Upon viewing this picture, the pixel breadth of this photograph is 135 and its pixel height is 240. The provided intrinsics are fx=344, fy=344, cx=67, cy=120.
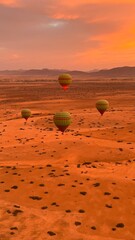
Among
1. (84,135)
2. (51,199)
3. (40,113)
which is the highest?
(40,113)

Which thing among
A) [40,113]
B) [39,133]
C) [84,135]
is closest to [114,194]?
Answer: [84,135]

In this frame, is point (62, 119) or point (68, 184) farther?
point (62, 119)

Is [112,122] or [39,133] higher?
[112,122]

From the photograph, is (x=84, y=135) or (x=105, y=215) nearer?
(x=105, y=215)

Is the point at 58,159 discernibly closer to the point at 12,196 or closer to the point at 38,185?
the point at 38,185

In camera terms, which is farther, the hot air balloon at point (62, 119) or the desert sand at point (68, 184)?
the hot air balloon at point (62, 119)

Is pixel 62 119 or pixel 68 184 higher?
pixel 62 119

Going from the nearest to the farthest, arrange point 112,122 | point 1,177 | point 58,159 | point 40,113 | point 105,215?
1. point 105,215
2. point 1,177
3. point 58,159
4. point 112,122
5. point 40,113

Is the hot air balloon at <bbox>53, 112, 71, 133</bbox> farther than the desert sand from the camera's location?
Yes

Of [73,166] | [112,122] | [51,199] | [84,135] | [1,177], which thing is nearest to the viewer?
[51,199]

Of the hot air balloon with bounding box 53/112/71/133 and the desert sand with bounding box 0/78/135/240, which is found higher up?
the hot air balloon with bounding box 53/112/71/133

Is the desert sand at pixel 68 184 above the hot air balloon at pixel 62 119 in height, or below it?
below
